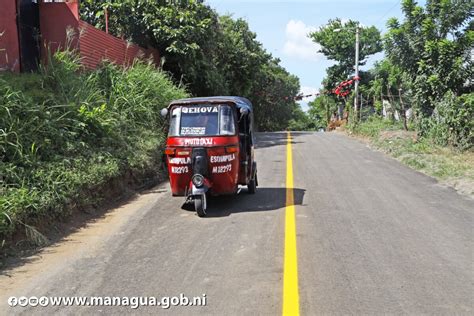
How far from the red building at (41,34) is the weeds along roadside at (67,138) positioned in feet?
2.16

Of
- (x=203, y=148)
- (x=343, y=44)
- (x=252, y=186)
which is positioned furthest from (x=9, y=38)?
(x=343, y=44)

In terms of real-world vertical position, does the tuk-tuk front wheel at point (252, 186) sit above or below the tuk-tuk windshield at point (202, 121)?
below

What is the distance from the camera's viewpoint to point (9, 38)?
476 inches

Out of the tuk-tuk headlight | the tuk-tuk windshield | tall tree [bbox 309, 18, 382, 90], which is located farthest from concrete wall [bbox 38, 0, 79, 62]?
tall tree [bbox 309, 18, 382, 90]

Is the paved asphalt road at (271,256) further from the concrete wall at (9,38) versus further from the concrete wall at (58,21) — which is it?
the concrete wall at (58,21)

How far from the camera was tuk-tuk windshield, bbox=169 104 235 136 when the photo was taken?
9.09 m

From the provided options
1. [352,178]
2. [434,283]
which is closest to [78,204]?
[434,283]

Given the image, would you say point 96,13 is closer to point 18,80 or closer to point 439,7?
point 18,80

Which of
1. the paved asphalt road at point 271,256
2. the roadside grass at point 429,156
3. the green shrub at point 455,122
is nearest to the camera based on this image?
the paved asphalt road at point 271,256

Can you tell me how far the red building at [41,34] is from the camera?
12.1 m

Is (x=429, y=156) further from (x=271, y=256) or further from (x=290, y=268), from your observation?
(x=290, y=268)

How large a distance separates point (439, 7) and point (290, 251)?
54.7ft

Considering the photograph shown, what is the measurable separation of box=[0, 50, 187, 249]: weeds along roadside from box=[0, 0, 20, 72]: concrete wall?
90 centimetres

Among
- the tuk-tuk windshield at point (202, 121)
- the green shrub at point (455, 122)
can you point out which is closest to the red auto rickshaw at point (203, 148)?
the tuk-tuk windshield at point (202, 121)
